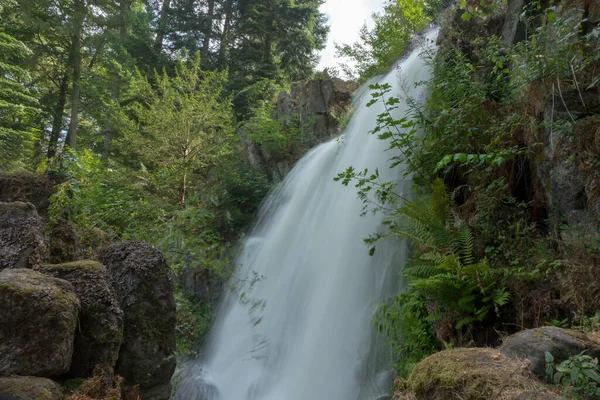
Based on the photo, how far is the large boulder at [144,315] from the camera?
3385 millimetres

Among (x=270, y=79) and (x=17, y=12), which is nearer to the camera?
(x=17, y=12)

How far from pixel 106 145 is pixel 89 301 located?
40.5 feet

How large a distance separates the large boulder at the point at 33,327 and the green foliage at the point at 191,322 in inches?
174

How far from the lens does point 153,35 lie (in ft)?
55.0

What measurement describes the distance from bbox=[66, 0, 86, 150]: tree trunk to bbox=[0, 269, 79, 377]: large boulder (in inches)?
434

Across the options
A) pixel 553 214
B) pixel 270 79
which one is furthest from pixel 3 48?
pixel 553 214

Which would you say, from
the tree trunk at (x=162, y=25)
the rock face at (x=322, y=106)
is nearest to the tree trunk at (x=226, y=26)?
the tree trunk at (x=162, y=25)

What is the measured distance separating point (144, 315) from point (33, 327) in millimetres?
1203

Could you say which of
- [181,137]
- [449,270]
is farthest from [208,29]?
[449,270]

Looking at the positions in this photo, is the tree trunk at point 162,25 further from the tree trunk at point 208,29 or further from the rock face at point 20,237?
the rock face at point 20,237

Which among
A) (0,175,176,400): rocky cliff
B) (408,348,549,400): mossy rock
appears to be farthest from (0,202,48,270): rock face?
(408,348,549,400): mossy rock

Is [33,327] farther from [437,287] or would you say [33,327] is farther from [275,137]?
[275,137]

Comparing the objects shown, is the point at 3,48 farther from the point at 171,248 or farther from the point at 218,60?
the point at 171,248

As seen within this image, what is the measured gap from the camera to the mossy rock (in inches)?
74.7
